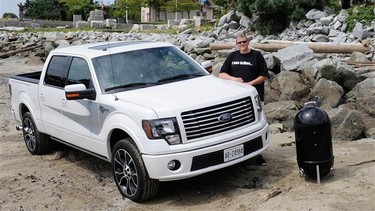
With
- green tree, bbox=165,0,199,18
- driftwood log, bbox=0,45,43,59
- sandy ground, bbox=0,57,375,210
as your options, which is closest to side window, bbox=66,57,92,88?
sandy ground, bbox=0,57,375,210

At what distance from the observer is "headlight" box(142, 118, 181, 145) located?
18.6ft

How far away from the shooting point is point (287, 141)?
867 centimetres

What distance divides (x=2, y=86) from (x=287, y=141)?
13.5 m

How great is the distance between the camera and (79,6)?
7769 cm

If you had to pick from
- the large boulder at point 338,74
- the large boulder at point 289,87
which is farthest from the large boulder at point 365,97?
the large boulder at point 289,87

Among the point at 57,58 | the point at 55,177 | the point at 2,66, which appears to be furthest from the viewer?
the point at 2,66

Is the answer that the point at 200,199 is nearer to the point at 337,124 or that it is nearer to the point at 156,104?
the point at 156,104

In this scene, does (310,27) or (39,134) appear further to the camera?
(310,27)

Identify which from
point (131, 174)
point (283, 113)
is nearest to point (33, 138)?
point (131, 174)

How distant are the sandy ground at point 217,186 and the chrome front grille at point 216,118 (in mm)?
864

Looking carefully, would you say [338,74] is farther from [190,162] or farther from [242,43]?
[190,162]

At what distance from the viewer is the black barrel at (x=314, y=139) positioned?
5.97 m

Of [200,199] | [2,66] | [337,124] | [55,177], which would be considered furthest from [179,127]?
[2,66]

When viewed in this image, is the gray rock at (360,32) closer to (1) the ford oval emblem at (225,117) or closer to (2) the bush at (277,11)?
(2) the bush at (277,11)
